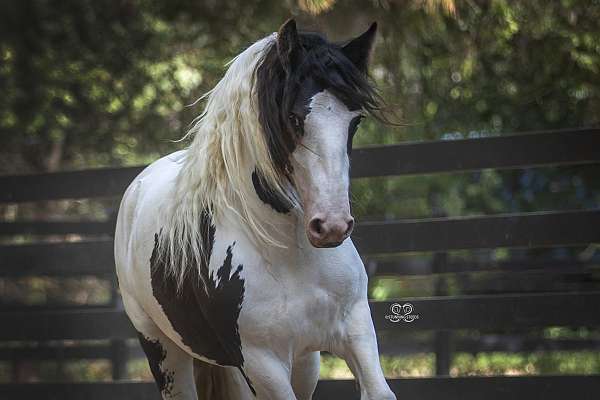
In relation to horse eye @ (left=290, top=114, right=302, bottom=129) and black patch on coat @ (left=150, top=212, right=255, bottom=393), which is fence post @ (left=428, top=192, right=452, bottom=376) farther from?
horse eye @ (left=290, top=114, right=302, bottom=129)

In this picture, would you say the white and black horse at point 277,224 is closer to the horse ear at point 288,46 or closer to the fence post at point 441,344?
the horse ear at point 288,46

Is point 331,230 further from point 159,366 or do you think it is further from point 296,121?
point 159,366

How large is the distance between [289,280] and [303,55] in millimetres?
667

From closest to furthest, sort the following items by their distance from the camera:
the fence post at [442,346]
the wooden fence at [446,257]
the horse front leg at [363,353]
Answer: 1. the horse front leg at [363,353]
2. the wooden fence at [446,257]
3. the fence post at [442,346]

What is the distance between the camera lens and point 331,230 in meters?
2.57

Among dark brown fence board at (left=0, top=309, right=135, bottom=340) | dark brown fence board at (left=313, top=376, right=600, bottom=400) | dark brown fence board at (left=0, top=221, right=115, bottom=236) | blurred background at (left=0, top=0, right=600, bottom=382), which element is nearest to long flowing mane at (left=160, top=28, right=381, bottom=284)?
dark brown fence board at (left=313, top=376, right=600, bottom=400)

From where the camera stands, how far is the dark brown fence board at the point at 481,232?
4.56 meters

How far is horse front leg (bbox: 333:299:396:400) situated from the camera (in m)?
2.81

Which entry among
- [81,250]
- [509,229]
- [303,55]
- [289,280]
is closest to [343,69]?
[303,55]

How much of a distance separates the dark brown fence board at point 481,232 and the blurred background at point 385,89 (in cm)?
172

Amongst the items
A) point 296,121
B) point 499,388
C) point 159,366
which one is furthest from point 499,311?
point 296,121

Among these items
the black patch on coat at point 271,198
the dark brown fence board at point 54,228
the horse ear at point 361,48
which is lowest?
the dark brown fence board at point 54,228

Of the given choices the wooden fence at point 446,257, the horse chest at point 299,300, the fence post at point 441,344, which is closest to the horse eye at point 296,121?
the horse chest at point 299,300
